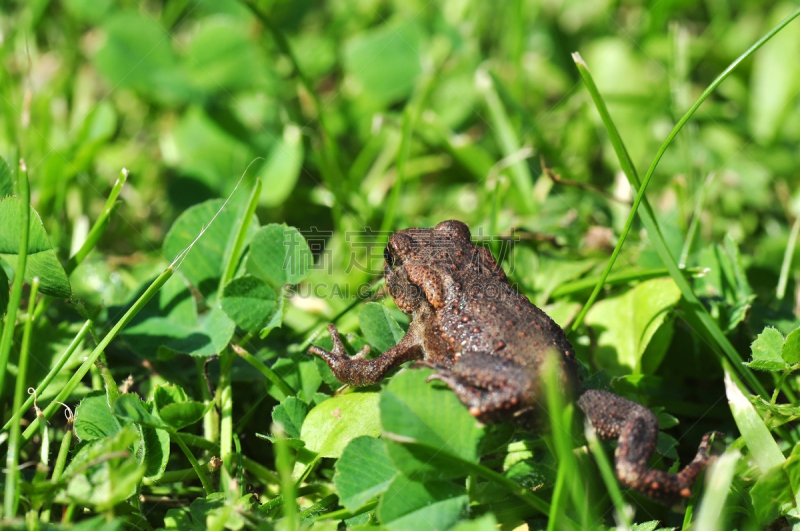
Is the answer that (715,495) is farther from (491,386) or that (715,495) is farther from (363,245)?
(363,245)

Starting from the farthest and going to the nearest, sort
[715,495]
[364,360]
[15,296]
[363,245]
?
[363,245] → [364,360] → [15,296] → [715,495]

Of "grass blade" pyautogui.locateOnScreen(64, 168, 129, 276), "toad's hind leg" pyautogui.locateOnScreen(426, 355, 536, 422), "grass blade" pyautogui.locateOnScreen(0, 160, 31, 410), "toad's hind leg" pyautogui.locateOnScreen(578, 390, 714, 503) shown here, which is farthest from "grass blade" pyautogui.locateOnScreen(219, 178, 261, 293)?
"toad's hind leg" pyautogui.locateOnScreen(578, 390, 714, 503)

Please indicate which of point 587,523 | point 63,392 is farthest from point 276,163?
point 587,523

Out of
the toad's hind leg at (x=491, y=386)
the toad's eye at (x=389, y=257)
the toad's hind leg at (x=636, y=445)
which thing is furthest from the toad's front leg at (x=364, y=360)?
the toad's hind leg at (x=636, y=445)

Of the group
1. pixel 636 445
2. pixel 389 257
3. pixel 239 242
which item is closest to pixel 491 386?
pixel 636 445

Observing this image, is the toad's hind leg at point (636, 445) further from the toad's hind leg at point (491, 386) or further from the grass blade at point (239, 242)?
the grass blade at point (239, 242)

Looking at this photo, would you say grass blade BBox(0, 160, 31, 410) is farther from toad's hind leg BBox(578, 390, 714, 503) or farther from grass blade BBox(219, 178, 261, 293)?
toad's hind leg BBox(578, 390, 714, 503)

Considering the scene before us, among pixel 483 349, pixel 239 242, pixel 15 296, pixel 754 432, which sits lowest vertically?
pixel 754 432
